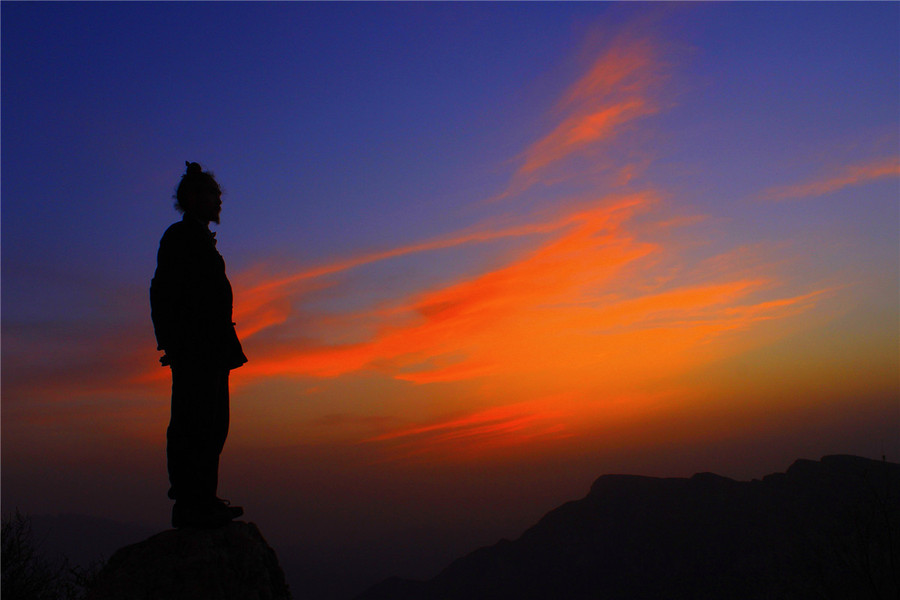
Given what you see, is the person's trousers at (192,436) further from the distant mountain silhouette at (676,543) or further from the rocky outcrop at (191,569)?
the distant mountain silhouette at (676,543)

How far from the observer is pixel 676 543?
141000 mm

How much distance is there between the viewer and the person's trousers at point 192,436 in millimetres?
6754

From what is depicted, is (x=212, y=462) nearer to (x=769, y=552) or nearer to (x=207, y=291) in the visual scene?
(x=207, y=291)

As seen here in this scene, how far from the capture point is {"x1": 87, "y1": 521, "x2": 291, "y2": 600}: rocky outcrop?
6.19 metres

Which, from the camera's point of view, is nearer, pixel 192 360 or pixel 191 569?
pixel 191 569

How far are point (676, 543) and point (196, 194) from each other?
512 ft

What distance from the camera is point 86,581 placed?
20047 millimetres

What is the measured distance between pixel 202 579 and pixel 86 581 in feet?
58.6

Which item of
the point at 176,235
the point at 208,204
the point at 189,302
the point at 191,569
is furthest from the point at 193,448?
the point at 208,204

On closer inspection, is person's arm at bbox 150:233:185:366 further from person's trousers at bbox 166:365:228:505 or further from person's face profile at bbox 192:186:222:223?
person's face profile at bbox 192:186:222:223

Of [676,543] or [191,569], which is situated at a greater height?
[191,569]

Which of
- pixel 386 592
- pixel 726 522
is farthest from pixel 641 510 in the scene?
pixel 386 592

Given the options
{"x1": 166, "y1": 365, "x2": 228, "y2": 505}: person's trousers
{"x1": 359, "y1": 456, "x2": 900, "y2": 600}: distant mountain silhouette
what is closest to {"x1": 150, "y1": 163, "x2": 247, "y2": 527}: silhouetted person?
{"x1": 166, "y1": 365, "x2": 228, "y2": 505}: person's trousers

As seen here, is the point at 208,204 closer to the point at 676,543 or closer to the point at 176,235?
the point at 176,235
